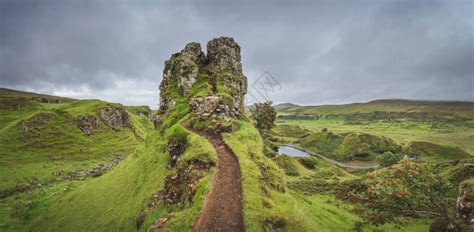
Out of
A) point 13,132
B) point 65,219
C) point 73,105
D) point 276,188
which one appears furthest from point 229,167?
point 73,105

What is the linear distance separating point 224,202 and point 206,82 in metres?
39.9

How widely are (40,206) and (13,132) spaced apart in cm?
6624

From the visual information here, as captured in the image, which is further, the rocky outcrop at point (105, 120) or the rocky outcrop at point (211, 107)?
the rocky outcrop at point (105, 120)

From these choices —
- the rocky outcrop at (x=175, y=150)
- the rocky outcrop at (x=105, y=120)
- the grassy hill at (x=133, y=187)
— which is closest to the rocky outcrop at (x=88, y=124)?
the rocky outcrop at (x=105, y=120)

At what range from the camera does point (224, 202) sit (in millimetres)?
17875

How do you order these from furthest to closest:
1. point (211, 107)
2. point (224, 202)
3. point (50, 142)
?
point (50, 142)
point (211, 107)
point (224, 202)

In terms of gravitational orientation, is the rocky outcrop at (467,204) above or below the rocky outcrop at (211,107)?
below

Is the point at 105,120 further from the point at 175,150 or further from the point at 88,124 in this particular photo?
the point at 175,150

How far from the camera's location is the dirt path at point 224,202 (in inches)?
615

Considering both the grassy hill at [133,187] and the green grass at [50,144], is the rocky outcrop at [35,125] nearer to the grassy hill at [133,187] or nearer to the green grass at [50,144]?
the green grass at [50,144]

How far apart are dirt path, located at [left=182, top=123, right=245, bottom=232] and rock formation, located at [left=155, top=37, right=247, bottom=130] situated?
49.1ft

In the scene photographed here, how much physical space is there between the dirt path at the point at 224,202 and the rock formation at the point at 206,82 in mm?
14955

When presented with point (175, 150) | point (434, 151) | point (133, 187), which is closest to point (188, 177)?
point (175, 150)

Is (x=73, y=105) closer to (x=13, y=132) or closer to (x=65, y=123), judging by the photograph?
(x=65, y=123)
